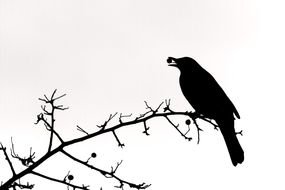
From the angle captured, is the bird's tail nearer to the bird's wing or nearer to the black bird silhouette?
the black bird silhouette

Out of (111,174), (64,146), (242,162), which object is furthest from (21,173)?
(242,162)

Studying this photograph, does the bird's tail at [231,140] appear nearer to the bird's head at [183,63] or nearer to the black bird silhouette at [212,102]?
the black bird silhouette at [212,102]

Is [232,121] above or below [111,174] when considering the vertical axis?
above

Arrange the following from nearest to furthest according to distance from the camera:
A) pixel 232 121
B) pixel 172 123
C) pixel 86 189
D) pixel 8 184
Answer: pixel 8 184, pixel 86 189, pixel 172 123, pixel 232 121

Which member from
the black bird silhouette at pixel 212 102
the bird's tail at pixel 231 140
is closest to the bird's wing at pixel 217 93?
the black bird silhouette at pixel 212 102

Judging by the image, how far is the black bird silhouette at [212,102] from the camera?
787cm

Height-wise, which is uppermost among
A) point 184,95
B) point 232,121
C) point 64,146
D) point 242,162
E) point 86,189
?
point 184,95

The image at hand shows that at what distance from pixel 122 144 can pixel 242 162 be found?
10.2ft

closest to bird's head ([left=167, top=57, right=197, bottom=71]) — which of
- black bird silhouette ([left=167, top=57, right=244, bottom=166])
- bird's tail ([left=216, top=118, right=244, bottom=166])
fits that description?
black bird silhouette ([left=167, top=57, right=244, bottom=166])

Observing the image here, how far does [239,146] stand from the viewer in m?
7.78

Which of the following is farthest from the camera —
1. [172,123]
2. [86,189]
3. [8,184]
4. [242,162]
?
[242,162]

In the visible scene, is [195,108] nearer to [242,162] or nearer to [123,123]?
[242,162]

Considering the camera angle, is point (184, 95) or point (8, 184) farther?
point (184, 95)

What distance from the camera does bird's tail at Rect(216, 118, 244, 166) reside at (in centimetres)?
757
